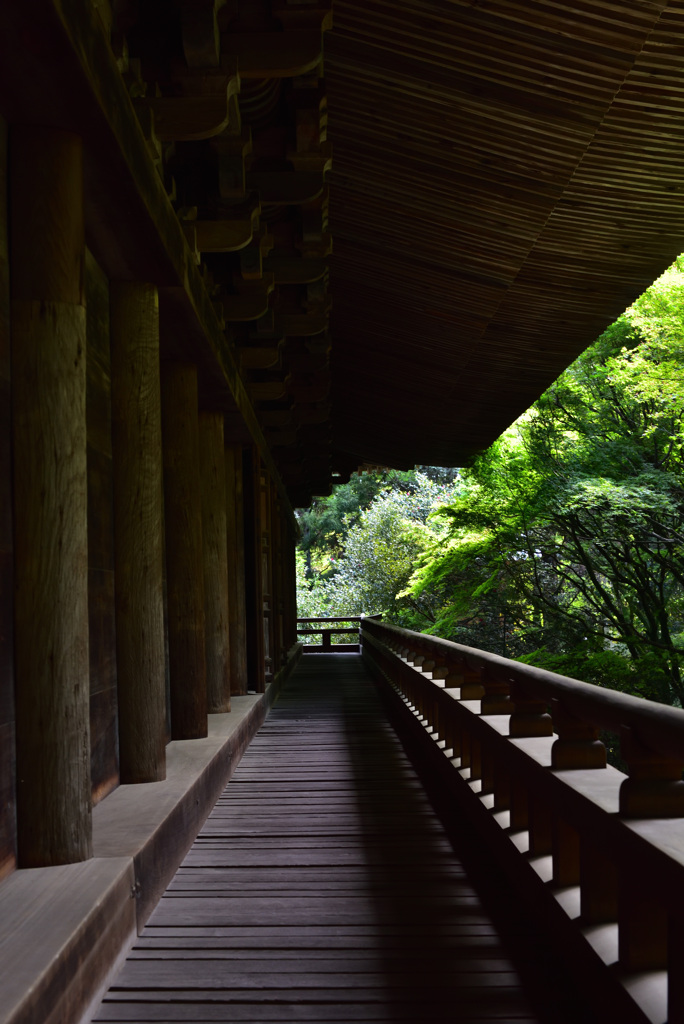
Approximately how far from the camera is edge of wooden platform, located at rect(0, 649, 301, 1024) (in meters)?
1.92

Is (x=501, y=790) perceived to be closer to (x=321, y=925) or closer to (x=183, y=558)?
(x=321, y=925)

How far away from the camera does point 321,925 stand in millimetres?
2902

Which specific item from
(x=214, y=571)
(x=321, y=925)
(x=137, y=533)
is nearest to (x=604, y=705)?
(x=321, y=925)

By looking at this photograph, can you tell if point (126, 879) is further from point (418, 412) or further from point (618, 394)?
point (618, 394)

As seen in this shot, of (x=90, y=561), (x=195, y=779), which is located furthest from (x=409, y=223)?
(x=195, y=779)

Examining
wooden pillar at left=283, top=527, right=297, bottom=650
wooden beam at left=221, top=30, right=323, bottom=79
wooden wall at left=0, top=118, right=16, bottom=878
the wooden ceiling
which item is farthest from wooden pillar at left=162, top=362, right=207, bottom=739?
wooden pillar at left=283, top=527, right=297, bottom=650

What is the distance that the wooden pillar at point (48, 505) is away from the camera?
2494 millimetres

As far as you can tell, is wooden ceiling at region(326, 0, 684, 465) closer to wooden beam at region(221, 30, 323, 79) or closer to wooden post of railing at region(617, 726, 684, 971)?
wooden beam at region(221, 30, 323, 79)

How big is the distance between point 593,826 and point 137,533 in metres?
2.22

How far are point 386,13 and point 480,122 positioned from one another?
715 mm

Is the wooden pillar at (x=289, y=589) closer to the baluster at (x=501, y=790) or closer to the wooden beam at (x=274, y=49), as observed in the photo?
the baluster at (x=501, y=790)

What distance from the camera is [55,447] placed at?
255cm

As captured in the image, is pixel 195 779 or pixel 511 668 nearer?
pixel 511 668

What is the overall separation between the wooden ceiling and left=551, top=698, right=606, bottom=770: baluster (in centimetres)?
226
